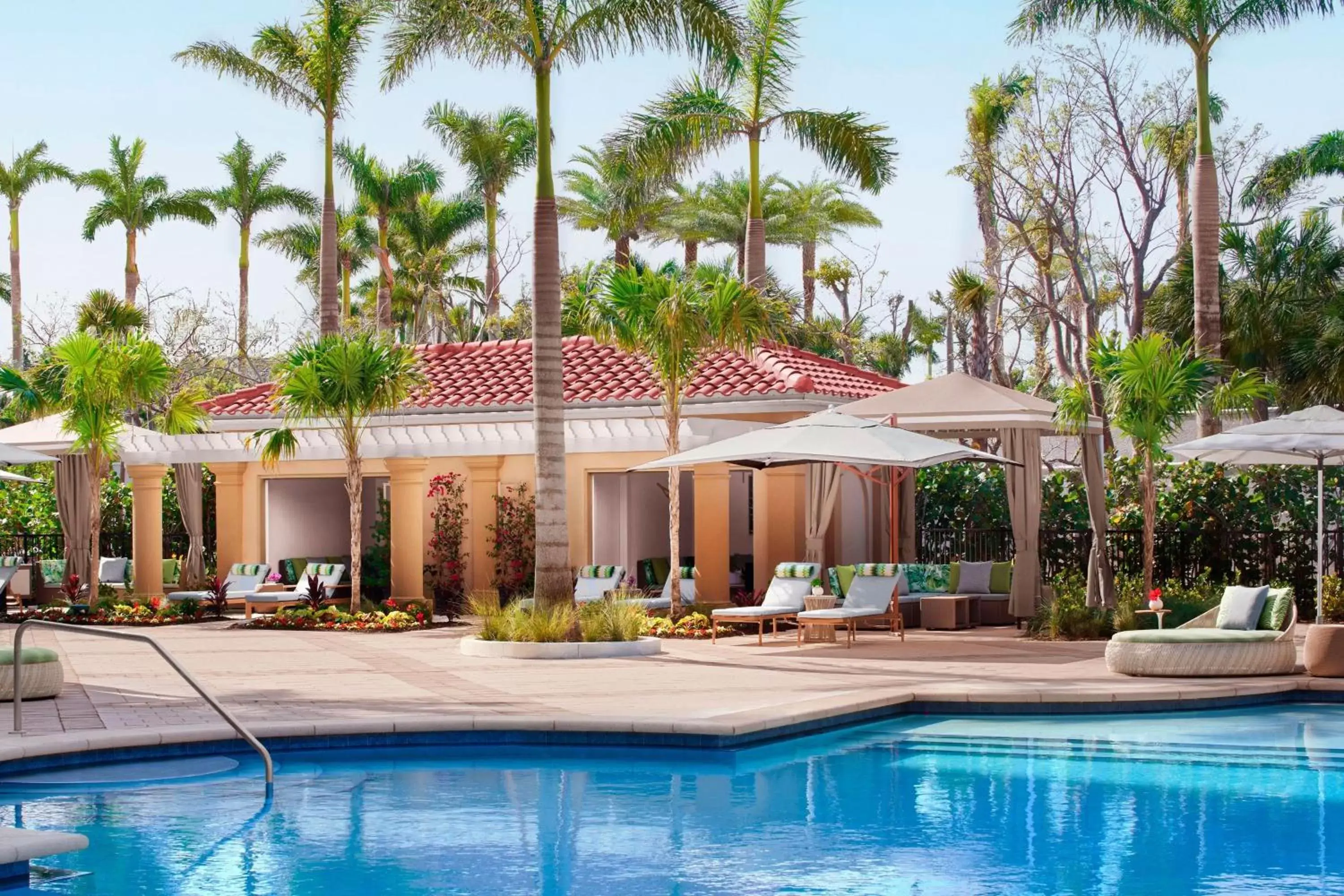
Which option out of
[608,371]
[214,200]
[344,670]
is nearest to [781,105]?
[608,371]

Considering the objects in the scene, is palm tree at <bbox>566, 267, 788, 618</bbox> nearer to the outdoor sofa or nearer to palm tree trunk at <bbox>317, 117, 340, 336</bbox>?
the outdoor sofa

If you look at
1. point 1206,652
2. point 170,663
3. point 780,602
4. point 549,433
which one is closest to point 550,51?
point 549,433

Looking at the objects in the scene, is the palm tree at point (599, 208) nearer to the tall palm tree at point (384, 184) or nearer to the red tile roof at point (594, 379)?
the tall palm tree at point (384, 184)

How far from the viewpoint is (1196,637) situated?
51.2 ft

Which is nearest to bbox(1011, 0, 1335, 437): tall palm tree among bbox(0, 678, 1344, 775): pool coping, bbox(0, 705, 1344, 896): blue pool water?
bbox(0, 705, 1344, 896): blue pool water

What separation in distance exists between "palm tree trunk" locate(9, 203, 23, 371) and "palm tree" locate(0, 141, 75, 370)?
0.02 meters

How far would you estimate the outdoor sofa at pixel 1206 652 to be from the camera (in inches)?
613

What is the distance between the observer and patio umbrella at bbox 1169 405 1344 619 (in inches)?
707

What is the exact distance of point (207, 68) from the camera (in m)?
31.5

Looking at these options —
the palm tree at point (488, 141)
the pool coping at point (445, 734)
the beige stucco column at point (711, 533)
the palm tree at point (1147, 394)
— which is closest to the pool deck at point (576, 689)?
the pool coping at point (445, 734)

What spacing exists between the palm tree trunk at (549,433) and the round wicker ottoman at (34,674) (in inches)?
230

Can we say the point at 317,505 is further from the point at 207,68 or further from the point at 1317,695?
the point at 1317,695

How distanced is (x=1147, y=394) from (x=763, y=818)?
10.5 meters

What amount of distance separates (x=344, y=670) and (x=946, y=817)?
27.4 ft
